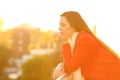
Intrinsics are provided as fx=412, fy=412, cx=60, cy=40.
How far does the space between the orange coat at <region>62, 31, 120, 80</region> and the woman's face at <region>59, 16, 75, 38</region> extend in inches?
2.5

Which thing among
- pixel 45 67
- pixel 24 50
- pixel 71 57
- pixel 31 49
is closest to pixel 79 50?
pixel 71 57

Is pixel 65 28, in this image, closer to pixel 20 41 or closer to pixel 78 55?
pixel 78 55

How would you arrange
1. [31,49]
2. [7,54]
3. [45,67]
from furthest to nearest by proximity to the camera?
[31,49] < [7,54] < [45,67]

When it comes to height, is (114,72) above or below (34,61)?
below

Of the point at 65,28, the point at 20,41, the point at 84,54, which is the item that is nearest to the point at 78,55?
the point at 84,54

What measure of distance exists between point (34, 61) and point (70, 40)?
31968mm

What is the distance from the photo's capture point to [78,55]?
2.25 m

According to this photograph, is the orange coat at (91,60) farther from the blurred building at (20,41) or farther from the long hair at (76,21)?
the blurred building at (20,41)

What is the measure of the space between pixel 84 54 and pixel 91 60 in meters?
0.07

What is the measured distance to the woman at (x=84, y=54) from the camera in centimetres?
226

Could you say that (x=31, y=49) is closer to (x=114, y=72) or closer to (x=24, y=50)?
(x=24, y=50)

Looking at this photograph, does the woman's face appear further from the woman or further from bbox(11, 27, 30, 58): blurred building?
bbox(11, 27, 30, 58): blurred building

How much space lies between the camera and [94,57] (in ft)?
7.59

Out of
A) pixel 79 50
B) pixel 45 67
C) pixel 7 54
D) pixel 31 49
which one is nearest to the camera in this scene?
pixel 79 50
